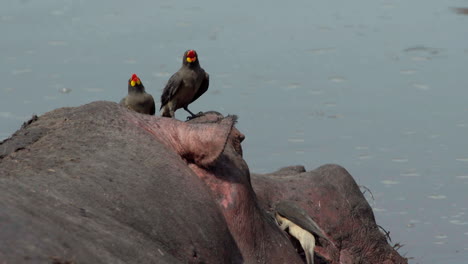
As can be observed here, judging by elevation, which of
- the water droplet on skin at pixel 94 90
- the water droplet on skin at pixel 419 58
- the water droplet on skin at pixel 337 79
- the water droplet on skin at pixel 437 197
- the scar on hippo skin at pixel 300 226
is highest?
the scar on hippo skin at pixel 300 226

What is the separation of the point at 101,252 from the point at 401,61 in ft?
25.2

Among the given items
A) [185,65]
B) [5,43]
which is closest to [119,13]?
[5,43]

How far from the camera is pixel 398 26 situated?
480 inches

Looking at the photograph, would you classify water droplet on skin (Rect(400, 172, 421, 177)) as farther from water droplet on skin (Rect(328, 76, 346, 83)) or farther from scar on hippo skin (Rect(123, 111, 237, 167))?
scar on hippo skin (Rect(123, 111, 237, 167))

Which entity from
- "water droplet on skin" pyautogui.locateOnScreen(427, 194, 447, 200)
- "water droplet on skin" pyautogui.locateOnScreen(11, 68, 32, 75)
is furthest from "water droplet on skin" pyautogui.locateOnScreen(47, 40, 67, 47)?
"water droplet on skin" pyautogui.locateOnScreen(427, 194, 447, 200)

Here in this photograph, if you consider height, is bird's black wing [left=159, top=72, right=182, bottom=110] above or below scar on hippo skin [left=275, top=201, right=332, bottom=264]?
above

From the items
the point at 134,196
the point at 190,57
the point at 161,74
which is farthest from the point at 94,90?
the point at 134,196

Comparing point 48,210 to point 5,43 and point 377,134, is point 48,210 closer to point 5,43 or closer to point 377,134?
point 377,134

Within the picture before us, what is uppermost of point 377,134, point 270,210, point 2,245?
point 2,245

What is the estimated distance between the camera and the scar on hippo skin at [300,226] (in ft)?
17.1

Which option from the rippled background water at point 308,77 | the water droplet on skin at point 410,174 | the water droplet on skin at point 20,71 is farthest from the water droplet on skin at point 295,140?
the water droplet on skin at point 20,71

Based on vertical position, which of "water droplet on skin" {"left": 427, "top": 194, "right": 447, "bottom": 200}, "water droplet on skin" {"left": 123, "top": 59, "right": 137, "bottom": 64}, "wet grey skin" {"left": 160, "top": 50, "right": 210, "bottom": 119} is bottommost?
"water droplet on skin" {"left": 427, "top": 194, "right": 447, "bottom": 200}

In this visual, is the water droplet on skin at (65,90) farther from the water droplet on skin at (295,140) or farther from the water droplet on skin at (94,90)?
the water droplet on skin at (295,140)

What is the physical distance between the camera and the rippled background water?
333 inches
